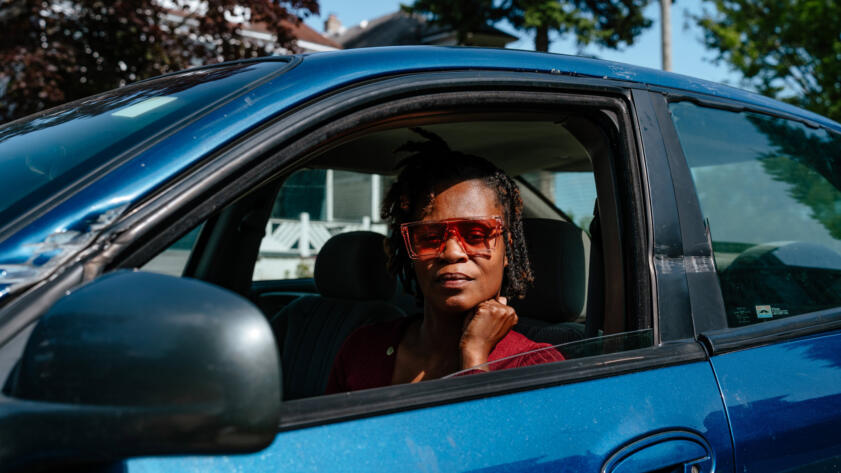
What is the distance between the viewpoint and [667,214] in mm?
1635

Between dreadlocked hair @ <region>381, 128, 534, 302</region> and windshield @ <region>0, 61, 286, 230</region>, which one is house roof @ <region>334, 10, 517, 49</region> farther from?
windshield @ <region>0, 61, 286, 230</region>

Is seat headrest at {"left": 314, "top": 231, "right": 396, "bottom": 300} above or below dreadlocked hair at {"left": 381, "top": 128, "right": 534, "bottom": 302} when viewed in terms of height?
below

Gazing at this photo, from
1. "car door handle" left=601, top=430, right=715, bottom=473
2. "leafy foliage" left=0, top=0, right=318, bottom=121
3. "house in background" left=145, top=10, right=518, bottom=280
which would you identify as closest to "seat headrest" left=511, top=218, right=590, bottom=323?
"car door handle" left=601, top=430, right=715, bottom=473

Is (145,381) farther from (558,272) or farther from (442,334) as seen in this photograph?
(558,272)

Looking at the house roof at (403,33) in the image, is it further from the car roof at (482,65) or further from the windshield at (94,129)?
the windshield at (94,129)

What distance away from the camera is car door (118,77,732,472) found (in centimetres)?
112

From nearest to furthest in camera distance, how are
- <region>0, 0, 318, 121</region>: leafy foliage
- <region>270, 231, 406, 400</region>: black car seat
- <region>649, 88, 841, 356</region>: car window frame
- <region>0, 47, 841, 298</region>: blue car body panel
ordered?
<region>0, 47, 841, 298</region>: blue car body panel < <region>649, 88, 841, 356</region>: car window frame < <region>270, 231, 406, 400</region>: black car seat < <region>0, 0, 318, 121</region>: leafy foliage

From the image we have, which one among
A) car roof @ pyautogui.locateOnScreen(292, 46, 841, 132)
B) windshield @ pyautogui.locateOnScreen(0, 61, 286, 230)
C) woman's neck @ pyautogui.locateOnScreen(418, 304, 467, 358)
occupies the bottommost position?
woman's neck @ pyautogui.locateOnScreen(418, 304, 467, 358)

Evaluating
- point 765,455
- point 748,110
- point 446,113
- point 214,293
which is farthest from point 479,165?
point 214,293

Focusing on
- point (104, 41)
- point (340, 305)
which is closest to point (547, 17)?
point (104, 41)

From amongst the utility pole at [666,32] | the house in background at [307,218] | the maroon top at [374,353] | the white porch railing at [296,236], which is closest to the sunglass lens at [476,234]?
A: the maroon top at [374,353]

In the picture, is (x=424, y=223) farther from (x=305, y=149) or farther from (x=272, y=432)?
(x=272, y=432)

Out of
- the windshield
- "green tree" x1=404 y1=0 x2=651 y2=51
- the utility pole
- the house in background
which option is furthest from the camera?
"green tree" x1=404 y1=0 x2=651 y2=51

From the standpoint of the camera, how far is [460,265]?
70.2 inches
